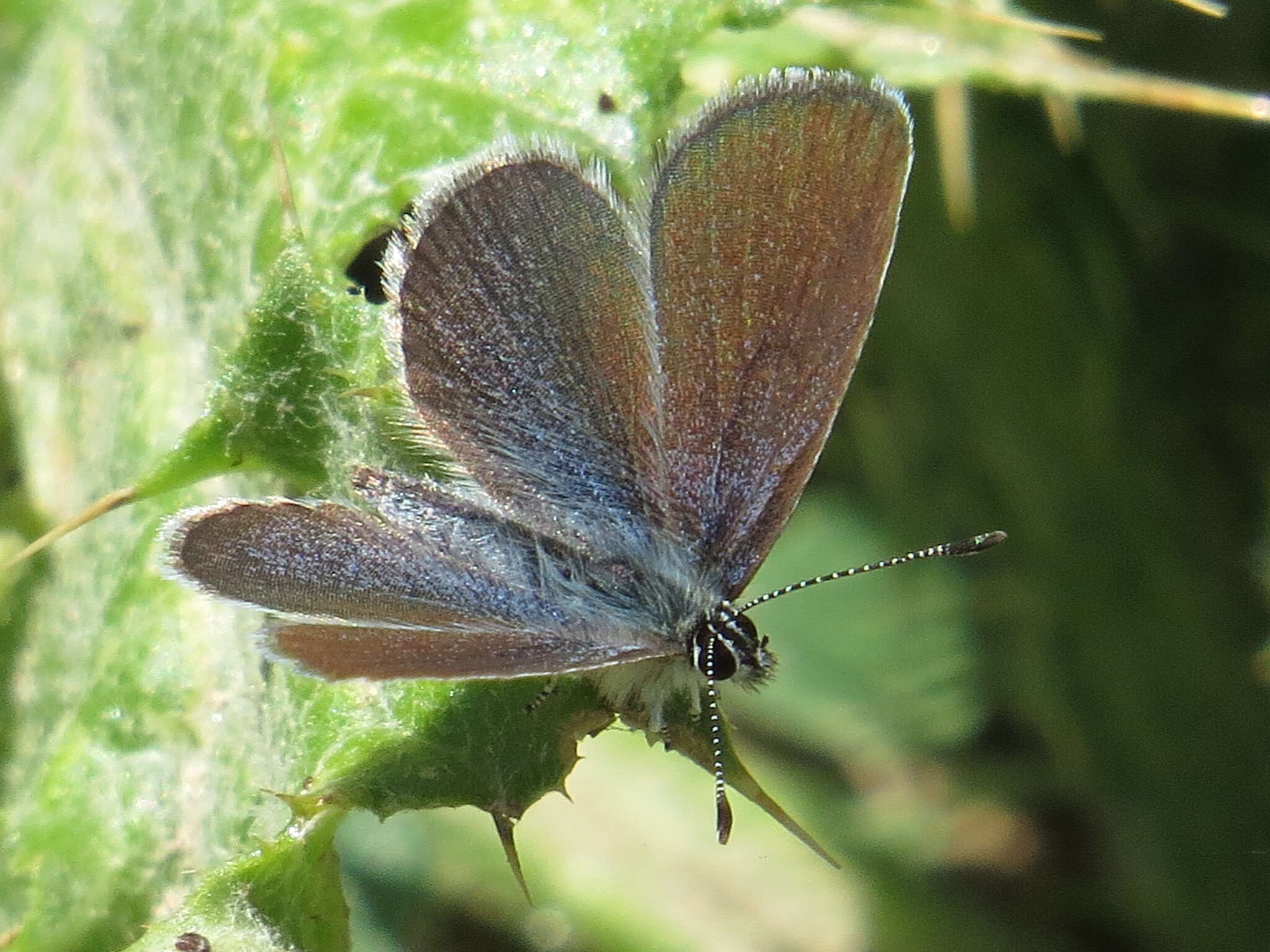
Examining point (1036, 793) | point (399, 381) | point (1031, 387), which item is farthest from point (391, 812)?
point (1036, 793)

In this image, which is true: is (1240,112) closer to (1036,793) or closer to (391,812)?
(391,812)

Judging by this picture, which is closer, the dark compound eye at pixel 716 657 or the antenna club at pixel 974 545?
the dark compound eye at pixel 716 657

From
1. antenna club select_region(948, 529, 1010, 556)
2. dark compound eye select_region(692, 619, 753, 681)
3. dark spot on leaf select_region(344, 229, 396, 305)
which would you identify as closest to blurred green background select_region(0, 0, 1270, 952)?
dark spot on leaf select_region(344, 229, 396, 305)

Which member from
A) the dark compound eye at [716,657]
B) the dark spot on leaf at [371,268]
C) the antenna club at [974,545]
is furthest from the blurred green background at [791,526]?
the antenna club at [974,545]

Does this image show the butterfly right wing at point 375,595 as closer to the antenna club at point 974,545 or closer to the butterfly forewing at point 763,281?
the butterfly forewing at point 763,281

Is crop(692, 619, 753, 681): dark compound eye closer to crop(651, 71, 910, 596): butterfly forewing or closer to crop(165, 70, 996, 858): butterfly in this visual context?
crop(165, 70, 996, 858): butterfly

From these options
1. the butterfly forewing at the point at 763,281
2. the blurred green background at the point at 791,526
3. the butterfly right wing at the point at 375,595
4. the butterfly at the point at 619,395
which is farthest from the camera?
the blurred green background at the point at 791,526

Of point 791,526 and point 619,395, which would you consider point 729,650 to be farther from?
point 791,526
